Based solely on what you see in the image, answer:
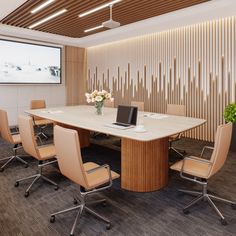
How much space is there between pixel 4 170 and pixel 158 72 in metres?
4.84

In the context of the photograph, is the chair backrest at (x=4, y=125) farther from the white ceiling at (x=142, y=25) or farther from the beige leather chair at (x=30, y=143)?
the white ceiling at (x=142, y=25)

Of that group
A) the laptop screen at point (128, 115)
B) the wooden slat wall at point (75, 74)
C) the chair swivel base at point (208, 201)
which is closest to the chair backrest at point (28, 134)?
the laptop screen at point (128, 115)

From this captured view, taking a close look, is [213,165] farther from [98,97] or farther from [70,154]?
[98,97]

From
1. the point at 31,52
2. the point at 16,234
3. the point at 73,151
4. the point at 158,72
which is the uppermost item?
the point at 31,52

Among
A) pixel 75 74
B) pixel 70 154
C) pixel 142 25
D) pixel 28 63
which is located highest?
pixel 142 25

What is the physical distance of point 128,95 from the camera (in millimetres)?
7879

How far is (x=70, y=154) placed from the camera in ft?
7.29

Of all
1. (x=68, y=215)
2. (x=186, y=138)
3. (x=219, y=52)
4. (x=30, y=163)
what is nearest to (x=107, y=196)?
(x=68, y=215)

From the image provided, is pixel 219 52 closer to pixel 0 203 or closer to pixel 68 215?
pixel 68 215

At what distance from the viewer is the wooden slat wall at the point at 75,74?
353 inches

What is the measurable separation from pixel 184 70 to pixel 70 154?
4874 mm

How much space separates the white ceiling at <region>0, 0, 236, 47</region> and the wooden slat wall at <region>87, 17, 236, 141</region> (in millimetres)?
349

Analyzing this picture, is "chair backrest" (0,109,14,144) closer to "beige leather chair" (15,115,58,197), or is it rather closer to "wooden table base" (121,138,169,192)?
"beige leather chair" (15,115,58,197)

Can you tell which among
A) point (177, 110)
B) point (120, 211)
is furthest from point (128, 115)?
point (177, 110)
